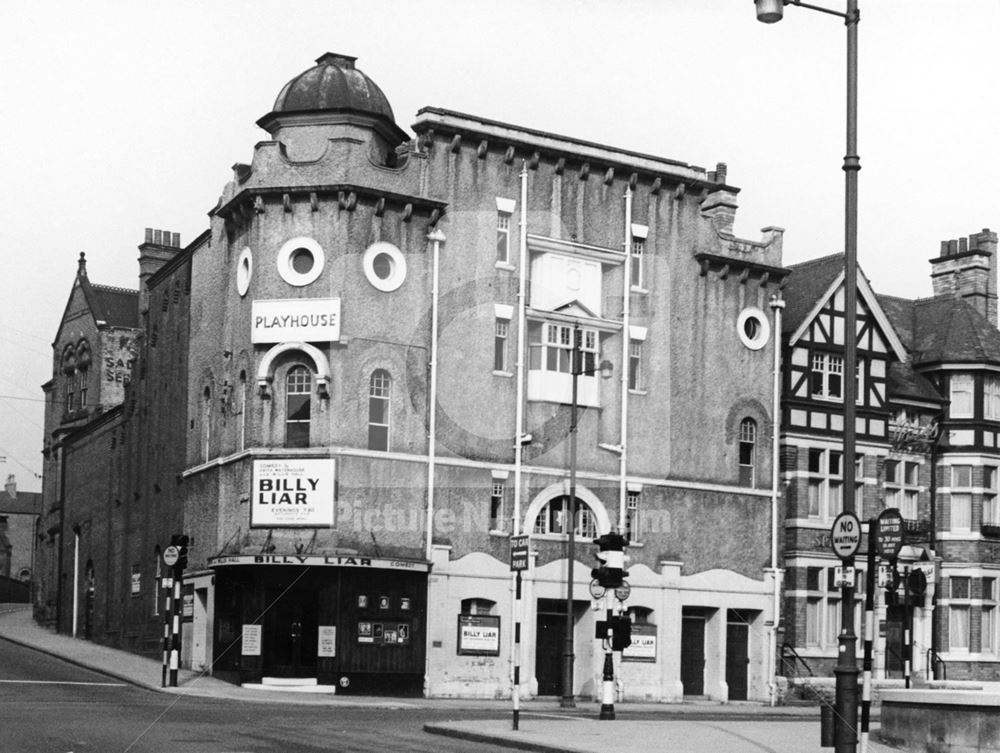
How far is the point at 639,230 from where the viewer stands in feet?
152

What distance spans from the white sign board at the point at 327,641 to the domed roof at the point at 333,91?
13.5 meters

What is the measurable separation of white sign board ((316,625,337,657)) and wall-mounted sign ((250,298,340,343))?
23.8 feet

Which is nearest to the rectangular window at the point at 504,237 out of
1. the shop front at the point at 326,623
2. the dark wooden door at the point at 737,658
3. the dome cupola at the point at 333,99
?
the dome cupola at the point at 333,99

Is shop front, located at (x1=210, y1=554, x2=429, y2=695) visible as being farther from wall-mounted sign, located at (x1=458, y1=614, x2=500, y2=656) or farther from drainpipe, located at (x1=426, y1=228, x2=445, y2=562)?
wall-mounted sign, located at (x1=458, y1=614, x2=500, y2=656)

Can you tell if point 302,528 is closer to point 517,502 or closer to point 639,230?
point 517,502

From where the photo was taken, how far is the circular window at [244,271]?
41.9 metres

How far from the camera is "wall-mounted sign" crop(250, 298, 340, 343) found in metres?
40.8

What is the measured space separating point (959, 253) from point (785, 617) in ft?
54.0

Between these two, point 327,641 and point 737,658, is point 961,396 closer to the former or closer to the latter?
point 737,658

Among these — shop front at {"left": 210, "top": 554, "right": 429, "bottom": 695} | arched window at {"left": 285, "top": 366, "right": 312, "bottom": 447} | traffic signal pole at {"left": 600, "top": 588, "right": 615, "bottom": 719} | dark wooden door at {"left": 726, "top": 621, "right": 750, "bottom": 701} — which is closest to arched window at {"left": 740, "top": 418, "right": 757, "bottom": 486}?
dark wooden door at {"left": 726, "top": 621, "right": 750, "bottom": 701}

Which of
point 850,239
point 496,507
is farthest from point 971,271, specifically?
point 850,239

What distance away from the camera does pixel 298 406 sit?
41.1 metres

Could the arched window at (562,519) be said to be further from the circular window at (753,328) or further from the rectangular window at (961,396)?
the rectangular window at (961,396)

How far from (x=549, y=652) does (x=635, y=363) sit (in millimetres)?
8647
